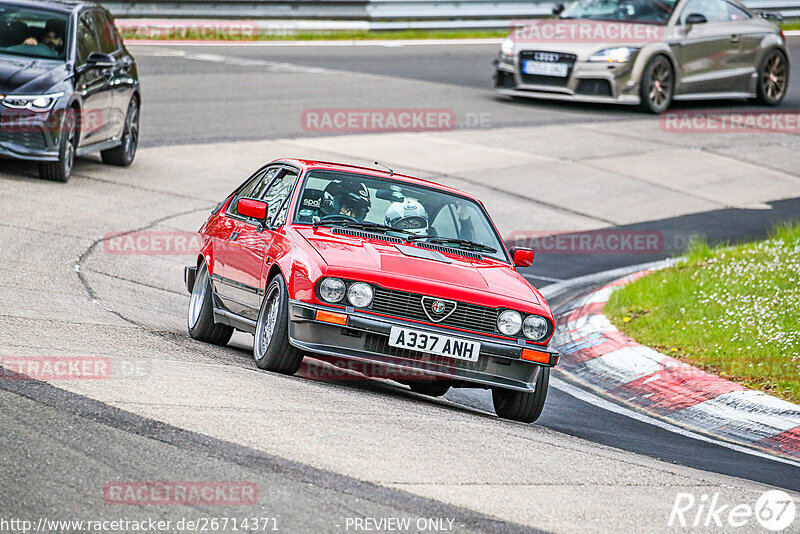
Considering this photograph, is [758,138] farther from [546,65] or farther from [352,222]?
[352,222]

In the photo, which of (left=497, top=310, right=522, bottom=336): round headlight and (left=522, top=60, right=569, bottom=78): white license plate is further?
(left=522, top=60, right=569, bottom=78): white license plate

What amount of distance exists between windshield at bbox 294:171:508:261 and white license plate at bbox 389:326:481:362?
1053mm

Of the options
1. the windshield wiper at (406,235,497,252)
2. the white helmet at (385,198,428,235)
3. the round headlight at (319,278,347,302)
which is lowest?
the round headlight at (319,278,347,302)

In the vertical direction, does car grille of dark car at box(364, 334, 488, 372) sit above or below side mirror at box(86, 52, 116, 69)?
below

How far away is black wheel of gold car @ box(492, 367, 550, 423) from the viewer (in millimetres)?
7898

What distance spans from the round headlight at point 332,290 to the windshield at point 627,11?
15099mm

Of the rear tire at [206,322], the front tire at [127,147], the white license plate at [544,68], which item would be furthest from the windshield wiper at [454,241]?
the white license plate at [544,68]

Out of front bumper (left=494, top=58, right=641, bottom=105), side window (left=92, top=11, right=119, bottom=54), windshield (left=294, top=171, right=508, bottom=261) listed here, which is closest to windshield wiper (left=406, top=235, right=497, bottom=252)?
windshield (left=294, top=171, right=508, bottom=261)

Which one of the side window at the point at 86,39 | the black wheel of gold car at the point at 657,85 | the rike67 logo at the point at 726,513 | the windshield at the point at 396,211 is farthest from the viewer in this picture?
the black wheel of gold car at the point at 657,85

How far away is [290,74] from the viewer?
2431cm

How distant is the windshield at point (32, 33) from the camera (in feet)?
47.1

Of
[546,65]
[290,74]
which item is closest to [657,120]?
[546,65]

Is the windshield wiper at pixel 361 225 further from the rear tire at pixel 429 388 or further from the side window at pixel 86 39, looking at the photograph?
the side window at pixel 86 39

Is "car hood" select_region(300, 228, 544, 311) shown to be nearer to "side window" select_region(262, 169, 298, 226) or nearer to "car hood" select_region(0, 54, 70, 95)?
"side window" select_region(262, 169, 298, 226)
